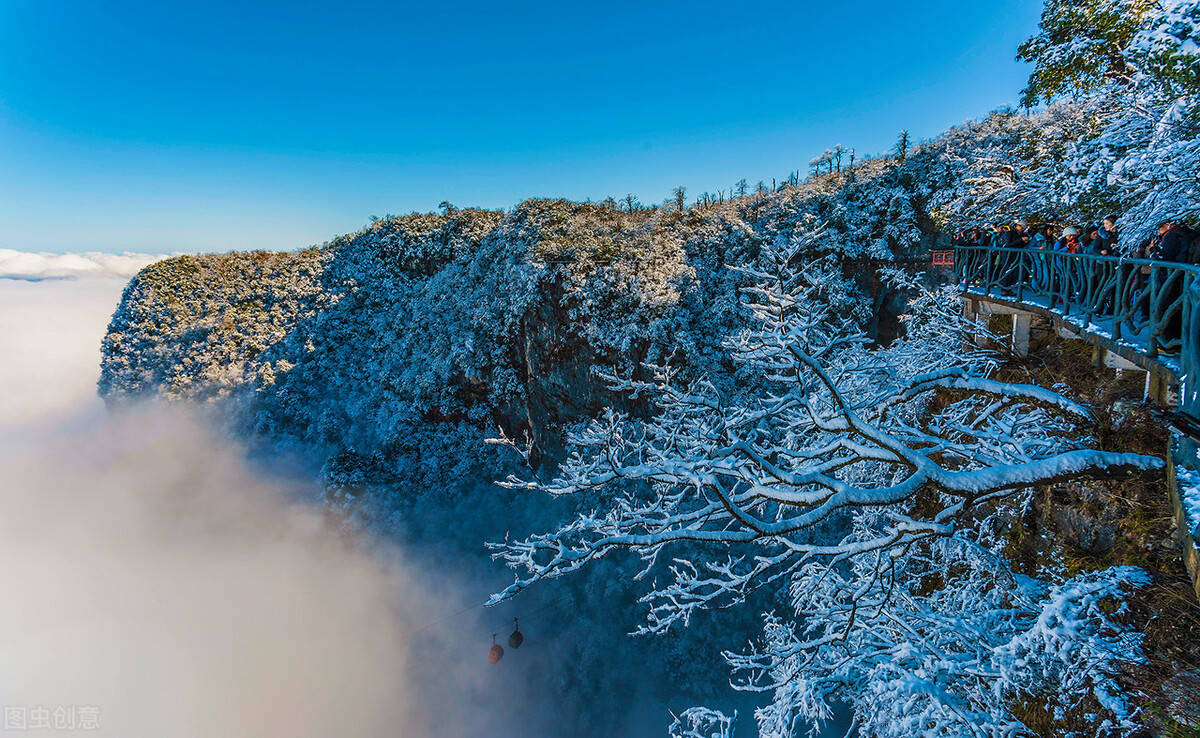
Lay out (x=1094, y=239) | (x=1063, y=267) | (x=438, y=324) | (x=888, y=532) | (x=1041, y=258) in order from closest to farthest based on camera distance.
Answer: (x=888, y=532) → (x=1094, y=239) → (x=1063, y=267) → (x=1041, y=258) → (x=438, y=324)

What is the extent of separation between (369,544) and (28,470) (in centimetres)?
2431

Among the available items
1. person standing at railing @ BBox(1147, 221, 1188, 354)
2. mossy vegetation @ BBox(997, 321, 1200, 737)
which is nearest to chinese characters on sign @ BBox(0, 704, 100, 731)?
A: mossy vegetation @ BBox(997, 321, 1200, 737)

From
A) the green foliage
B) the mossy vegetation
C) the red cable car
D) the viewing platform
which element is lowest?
the red cable car

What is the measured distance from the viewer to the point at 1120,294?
17.1ft

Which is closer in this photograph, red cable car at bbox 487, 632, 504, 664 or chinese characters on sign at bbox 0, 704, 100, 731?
red cable car at bbox 487, 632, 504, 664

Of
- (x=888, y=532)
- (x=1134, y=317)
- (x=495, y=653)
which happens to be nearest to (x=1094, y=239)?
(x=1134, y=317)

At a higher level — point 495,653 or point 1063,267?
point 1063,267

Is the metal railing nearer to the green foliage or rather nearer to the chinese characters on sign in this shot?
the green foliage

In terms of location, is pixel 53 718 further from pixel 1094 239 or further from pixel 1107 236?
pixel 1107 236

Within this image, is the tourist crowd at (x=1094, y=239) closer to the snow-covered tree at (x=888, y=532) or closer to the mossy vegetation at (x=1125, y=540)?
the mossy vegetation at (x=1125, y=540)

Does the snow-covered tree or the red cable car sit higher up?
the snow-covered tree

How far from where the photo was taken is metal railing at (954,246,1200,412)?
3.58 meters

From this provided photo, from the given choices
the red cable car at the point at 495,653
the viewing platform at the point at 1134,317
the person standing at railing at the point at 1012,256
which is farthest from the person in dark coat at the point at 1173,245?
the red cable car at the point at 495,653

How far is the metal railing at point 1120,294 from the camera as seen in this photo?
3582 millimetres
